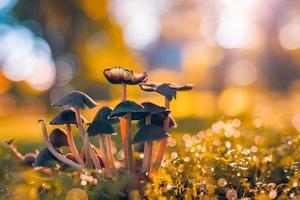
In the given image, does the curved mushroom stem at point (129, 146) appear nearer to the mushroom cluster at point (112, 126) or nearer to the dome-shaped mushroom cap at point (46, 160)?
the mushroom cluster at point (112, 126)

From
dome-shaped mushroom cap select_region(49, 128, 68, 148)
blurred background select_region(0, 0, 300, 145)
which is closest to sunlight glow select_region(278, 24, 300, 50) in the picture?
blurred background select_region(0, 0, 300, 145)

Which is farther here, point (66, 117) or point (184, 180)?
point (66, 117)

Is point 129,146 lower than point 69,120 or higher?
lower

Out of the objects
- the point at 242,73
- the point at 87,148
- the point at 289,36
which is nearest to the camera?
→ the point at 87,148

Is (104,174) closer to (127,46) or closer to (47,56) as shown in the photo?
(127,46)

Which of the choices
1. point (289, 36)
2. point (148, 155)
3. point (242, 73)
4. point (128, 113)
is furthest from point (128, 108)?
point (242, 73)

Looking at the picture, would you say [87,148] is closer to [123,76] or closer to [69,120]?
[69,120]

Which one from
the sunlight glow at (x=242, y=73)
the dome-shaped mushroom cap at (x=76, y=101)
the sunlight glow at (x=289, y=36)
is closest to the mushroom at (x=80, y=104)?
the dome-shaped mushroom cap at (x=76, y=101)
